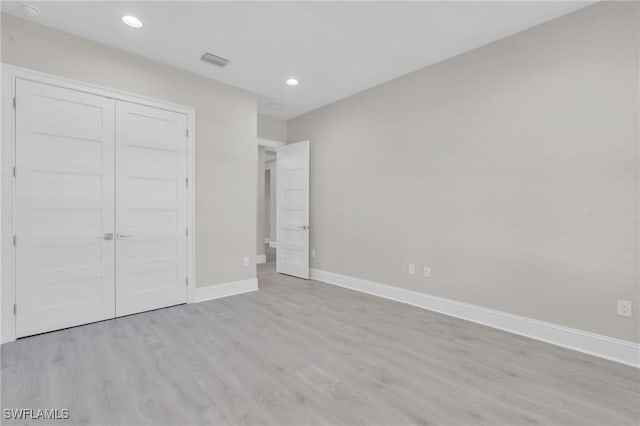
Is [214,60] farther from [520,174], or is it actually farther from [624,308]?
[624,308]

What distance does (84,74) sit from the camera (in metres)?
3.03

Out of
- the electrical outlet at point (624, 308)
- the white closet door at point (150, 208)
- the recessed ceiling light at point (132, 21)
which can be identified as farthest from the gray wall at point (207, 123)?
the electrical outlet at point (624, 308)

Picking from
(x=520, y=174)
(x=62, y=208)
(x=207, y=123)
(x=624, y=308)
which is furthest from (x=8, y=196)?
(x=624, y=308)

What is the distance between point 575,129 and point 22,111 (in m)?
5.10

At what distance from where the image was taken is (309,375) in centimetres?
214

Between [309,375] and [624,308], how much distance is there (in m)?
2.62

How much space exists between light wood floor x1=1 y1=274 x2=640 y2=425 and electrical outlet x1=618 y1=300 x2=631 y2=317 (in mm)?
420

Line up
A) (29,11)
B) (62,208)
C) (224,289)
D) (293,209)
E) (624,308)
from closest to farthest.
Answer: (624,308)
(29,11)
(62,208)
(224,289)
(293,209)

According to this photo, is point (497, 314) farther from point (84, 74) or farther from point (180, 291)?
point (84, 74)

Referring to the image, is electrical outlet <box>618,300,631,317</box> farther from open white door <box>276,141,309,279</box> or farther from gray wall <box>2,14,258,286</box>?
gray wall <box>2,14,258,286</box>

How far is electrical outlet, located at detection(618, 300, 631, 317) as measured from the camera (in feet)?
7.70

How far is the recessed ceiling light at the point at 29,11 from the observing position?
2.55m

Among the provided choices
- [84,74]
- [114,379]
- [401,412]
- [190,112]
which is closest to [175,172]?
[190,112]

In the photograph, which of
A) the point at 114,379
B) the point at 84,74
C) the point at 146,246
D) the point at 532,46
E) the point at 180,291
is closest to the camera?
the point at 114,379
